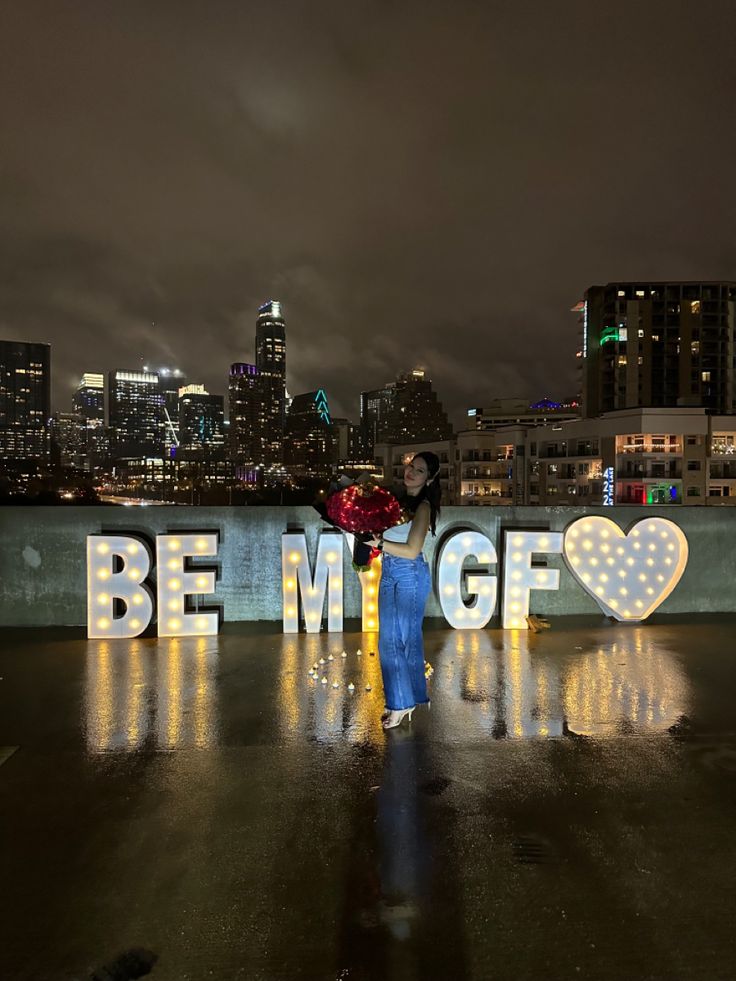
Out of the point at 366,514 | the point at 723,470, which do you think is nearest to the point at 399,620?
the point at 366,514

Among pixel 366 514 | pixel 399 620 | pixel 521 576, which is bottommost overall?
pixel 521 576

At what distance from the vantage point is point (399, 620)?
18.0ft

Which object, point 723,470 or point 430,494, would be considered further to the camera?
point 723,470

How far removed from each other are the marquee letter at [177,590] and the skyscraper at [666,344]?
105 metres

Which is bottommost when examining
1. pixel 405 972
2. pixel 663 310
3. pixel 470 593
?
pixel 405 972

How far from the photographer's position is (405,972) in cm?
279

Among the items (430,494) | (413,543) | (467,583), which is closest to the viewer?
(413,543)

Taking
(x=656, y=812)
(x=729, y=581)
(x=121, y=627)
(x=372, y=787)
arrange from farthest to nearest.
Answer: (x=729, y=581) → (x=121, y=627) → (x=372, y=787) → (x=656, y=812)

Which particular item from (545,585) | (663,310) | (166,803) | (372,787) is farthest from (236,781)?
(663,310)

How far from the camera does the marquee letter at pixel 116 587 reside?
859 centimetres

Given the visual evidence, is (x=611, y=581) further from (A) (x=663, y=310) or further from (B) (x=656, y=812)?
(A) (x=663, y=310)

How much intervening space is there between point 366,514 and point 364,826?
2460 millimetres

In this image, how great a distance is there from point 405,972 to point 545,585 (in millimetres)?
6869

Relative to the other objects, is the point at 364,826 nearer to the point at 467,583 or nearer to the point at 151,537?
the point at 467,583
